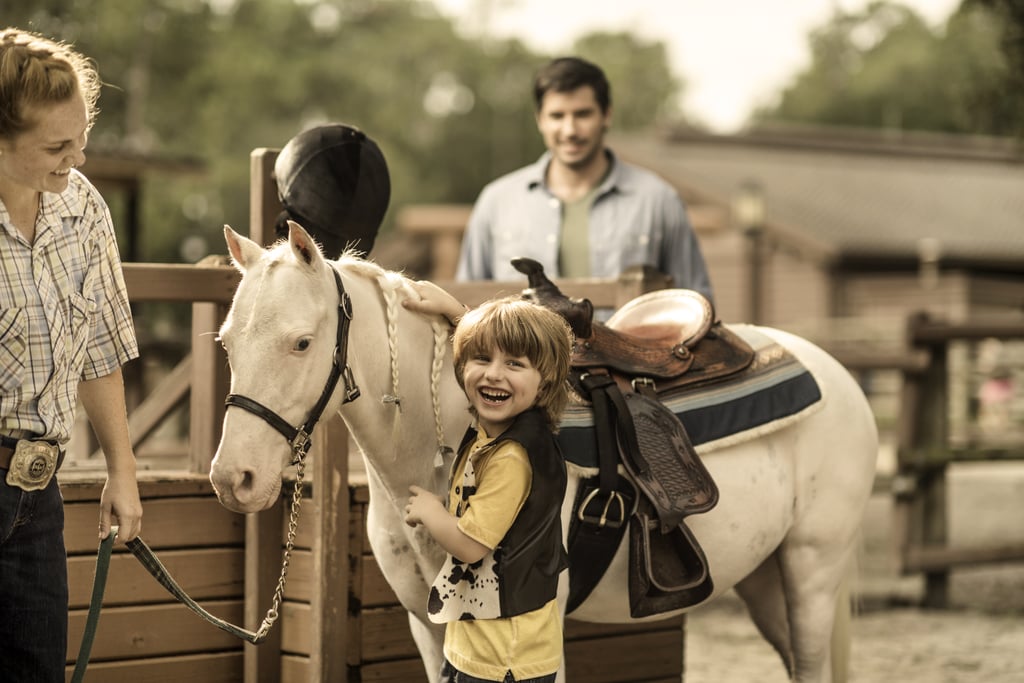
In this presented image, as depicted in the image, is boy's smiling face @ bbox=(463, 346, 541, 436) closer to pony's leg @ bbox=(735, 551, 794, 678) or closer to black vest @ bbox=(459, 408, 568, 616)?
black vest @ bbox=(459, 408, 568, 616)

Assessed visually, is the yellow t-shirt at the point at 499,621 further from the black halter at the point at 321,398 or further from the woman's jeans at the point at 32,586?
the woman's jeans at the point at 32,586

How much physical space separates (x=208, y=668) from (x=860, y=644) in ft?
11.7

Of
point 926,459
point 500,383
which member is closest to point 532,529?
point 500,383

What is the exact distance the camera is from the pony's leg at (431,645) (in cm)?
321

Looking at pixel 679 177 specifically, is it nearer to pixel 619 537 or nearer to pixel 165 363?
pixel 165 363

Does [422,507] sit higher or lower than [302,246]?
lower

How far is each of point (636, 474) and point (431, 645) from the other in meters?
0.65

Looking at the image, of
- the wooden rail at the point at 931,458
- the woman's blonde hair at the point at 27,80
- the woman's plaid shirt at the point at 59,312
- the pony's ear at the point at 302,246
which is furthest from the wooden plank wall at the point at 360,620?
the wooden rail at the point at 931,458

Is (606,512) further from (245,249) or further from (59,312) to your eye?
(59,312)

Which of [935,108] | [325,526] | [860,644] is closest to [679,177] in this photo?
[860,644]

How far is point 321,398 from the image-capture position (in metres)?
2.77

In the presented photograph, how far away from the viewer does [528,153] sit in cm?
4997

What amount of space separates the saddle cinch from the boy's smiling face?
53cm

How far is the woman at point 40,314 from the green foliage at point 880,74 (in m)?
39.6
